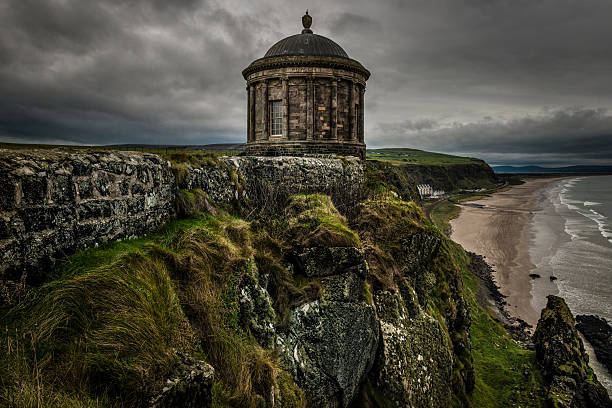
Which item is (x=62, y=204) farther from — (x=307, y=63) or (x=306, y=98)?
(x=307, y=63)

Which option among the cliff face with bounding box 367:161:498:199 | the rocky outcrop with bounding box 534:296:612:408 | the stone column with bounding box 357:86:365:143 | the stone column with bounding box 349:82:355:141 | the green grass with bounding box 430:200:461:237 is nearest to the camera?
the rocky outcrop with bounding box 534:296:612:408

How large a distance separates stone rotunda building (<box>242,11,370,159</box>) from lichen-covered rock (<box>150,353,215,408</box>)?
18.1m

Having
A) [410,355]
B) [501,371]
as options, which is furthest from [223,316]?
[501,371]

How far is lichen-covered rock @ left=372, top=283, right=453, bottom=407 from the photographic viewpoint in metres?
8.35

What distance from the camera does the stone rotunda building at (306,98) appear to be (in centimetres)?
2108

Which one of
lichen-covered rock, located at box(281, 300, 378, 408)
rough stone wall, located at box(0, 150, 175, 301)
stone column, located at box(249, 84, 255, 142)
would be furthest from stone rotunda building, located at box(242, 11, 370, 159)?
rough stone wall, located at box(0, 150, 175, 301)

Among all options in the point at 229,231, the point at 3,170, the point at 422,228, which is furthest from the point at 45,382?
the point at 422,228

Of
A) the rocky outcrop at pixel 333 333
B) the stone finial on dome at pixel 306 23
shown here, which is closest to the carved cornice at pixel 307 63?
the stone finial on dome at pixel 306 23

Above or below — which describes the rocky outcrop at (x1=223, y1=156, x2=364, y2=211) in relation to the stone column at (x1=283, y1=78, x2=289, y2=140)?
below

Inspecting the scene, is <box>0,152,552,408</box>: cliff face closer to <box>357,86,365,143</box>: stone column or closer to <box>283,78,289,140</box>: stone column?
<box>283,78,289,140</box>: stone column

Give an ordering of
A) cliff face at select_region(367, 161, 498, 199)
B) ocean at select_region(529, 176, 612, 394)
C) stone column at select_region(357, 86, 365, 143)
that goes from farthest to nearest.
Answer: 1. cliff face at select_region(367, 161, 498, 199)
2. ocean at select_region(529, 176, 612, 394)
3. stone column at select_region(357, 86, 365, 143)

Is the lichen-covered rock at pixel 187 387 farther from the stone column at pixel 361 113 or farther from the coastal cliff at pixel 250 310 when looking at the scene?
the stone column at pixel 361 113

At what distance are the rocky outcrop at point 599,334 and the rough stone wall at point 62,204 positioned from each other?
23.0 metres

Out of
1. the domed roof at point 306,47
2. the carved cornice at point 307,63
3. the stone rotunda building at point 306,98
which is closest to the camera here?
the carved cornice at point 307,63
